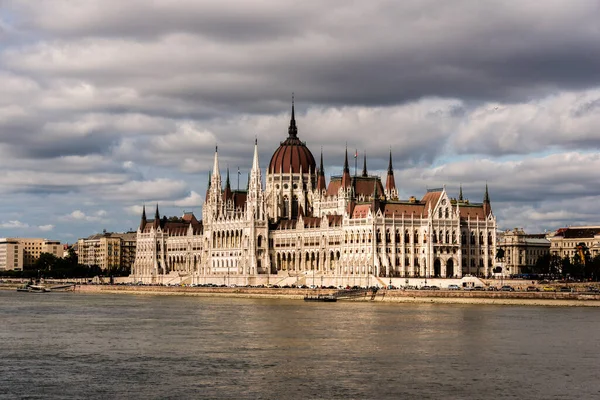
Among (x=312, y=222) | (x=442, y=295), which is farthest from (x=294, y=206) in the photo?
(x=442, y=295)

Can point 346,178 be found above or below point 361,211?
above

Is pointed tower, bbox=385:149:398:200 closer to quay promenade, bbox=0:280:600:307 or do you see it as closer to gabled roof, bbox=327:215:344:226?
gabled roof, bbox=327:215:344:226

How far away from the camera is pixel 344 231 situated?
168 meters

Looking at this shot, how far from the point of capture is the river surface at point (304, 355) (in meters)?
56.2

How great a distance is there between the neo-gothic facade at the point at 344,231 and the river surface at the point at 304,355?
49.3 metres

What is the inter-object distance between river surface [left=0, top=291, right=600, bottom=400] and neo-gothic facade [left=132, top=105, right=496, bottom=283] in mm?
49325

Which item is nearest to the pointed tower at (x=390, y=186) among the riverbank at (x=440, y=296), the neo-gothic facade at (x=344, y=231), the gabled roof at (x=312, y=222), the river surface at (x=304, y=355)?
the neo-gothic facade at (x=344, y=231)

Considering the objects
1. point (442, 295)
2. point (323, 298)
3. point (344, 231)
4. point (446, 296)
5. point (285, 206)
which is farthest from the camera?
point (285, 206)

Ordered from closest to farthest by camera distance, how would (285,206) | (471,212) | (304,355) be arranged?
(304,355), (471,212), (285,206)

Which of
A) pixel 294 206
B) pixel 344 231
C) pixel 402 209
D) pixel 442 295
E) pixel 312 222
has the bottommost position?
pixel 442 295

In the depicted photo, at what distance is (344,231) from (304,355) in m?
98.7

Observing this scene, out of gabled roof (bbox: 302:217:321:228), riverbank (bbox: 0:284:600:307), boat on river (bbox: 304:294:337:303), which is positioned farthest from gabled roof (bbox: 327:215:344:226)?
boat on river (bbox: 304:294:337:303)

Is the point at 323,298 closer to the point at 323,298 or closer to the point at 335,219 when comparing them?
the point at 323,298

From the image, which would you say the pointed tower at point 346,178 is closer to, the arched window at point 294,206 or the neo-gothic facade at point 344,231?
the neo-gothic facade at point 344,231
